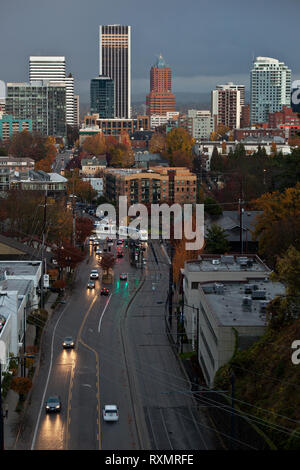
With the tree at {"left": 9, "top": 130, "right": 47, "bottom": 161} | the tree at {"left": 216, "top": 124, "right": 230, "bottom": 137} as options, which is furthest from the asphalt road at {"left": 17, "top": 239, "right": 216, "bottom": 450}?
the tree at {"left": 216, "top": 124, "right": 230, "bottom": 137}

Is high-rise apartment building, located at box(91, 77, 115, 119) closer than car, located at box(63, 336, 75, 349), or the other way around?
car, located at box(63, 336, 75, 349)

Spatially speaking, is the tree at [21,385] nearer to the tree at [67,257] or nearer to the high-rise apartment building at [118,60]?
the tree at [67,257]

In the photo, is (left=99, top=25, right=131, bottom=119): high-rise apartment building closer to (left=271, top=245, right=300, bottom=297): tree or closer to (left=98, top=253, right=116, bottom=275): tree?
(left=98, top=253, right=116, bottom=275): tree

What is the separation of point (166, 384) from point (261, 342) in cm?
223

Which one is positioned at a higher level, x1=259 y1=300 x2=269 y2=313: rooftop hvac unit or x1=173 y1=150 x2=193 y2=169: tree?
x1=173 y1=150 x2=193 y2=169: tree

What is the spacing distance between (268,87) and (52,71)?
101 ft

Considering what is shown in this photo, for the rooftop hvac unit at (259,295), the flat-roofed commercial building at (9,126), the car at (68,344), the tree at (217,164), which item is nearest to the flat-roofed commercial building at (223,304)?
the rooftop hvac unit at (259,295)

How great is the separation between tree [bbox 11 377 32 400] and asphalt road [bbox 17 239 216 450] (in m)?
0.27

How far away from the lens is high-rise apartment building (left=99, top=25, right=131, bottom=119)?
156000 millimetres

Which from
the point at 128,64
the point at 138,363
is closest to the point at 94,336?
the point at 138,363

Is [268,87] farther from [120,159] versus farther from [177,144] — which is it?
[120,159]

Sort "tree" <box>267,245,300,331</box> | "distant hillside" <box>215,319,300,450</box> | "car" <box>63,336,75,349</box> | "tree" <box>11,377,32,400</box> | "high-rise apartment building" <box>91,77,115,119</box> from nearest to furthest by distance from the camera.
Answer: "distant hillside" <box>215,319,300,450</box>, "tree" <box>11,377,32,400</box>, "tree" <box>267,245,300,331</box>, "car" <box>63,336,75,349</box>, "high-rise apartment building" <box>91,77,115,119</box>

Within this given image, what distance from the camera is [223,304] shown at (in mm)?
17531
